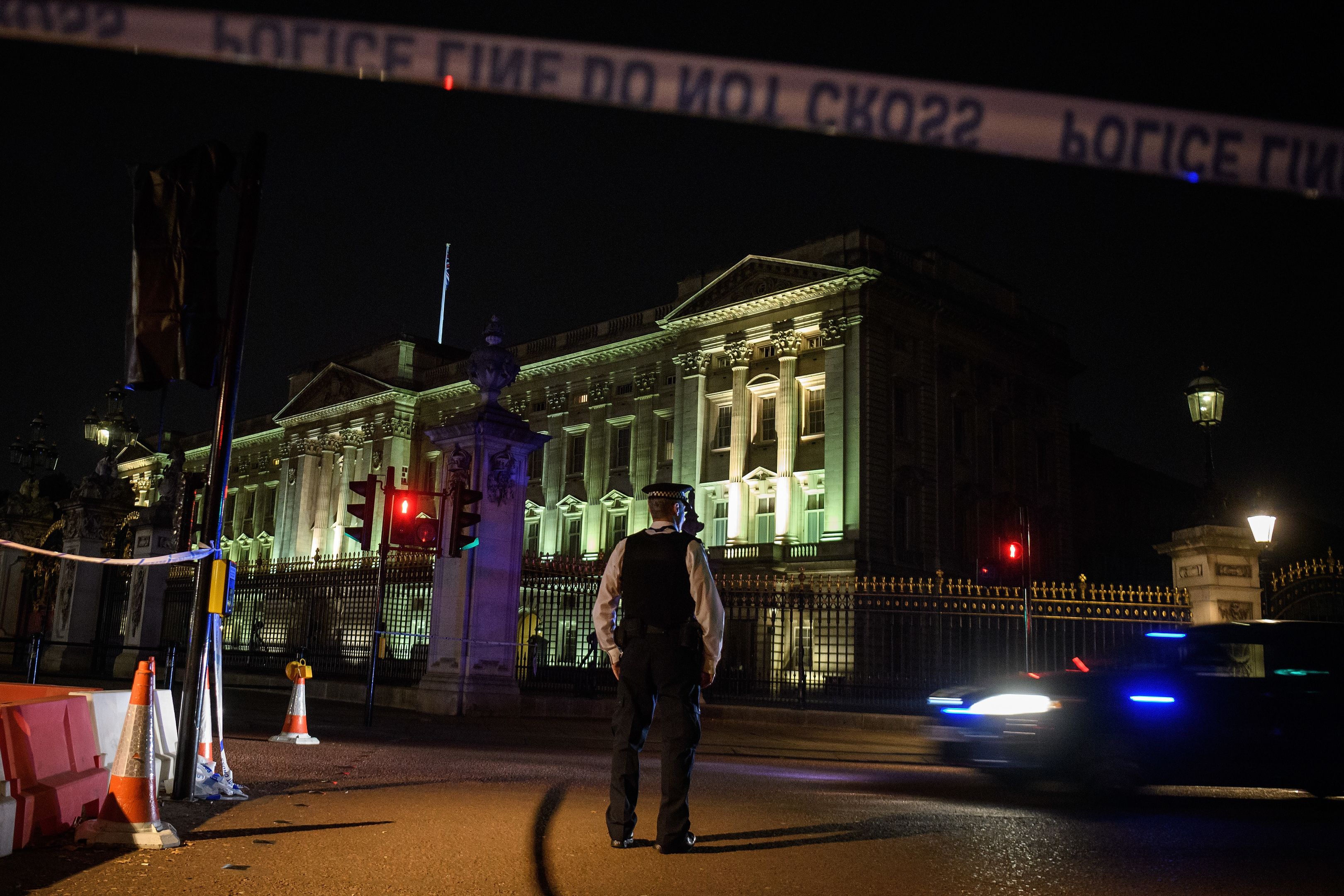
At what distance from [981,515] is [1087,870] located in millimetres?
38398

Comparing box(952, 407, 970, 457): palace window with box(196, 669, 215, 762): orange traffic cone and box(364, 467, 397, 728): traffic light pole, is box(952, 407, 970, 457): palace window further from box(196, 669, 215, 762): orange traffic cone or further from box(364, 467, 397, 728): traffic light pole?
box(196, 669, 215, 762): orange traffic cone

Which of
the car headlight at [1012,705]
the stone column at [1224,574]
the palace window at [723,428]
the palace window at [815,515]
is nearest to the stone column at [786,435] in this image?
the palace window at [815,515]

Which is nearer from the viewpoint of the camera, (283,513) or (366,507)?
(366,507)

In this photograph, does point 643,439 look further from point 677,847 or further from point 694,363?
point 677,847

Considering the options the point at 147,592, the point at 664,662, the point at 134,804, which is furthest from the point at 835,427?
the point at 134,804

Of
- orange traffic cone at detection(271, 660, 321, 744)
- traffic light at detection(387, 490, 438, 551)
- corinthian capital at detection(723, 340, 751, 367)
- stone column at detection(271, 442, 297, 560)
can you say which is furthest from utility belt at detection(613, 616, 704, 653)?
stone column at detection(271, 442, 297, 560)

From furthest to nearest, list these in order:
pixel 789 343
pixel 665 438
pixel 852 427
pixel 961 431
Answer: pixel 665 438 → pixel 961 431 → pixel 789 343 → pixel 852 427

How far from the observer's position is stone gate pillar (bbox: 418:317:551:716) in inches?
553

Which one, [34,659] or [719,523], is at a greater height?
[719,523]

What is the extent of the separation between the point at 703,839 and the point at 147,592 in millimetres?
15530

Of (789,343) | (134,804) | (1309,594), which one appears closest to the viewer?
(134,804)

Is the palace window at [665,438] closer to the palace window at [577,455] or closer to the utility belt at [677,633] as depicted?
the palace window at [577,455]

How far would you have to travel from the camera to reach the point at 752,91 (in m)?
5.43

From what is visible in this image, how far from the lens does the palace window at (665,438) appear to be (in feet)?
152
